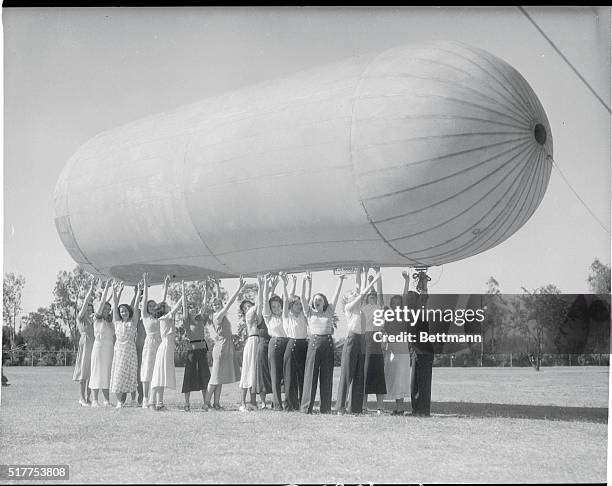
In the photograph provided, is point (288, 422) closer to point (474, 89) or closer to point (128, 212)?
point (128, 212)

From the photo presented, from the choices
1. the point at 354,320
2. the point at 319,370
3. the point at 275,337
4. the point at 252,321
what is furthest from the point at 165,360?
the point at 354,320

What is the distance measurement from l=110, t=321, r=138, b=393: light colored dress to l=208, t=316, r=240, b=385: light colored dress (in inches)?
43.4

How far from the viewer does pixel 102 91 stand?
29.3 feet

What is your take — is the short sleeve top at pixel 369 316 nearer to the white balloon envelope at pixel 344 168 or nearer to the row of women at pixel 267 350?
the row of women at pixel 267 350

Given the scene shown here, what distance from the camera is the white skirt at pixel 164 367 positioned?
9.29 m

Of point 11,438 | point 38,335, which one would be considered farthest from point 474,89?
point 38,335

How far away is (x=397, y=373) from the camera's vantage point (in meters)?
9.27

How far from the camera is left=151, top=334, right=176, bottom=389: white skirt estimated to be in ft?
30.5

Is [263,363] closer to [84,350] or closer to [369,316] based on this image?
[369,316]

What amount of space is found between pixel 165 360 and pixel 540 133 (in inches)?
206
